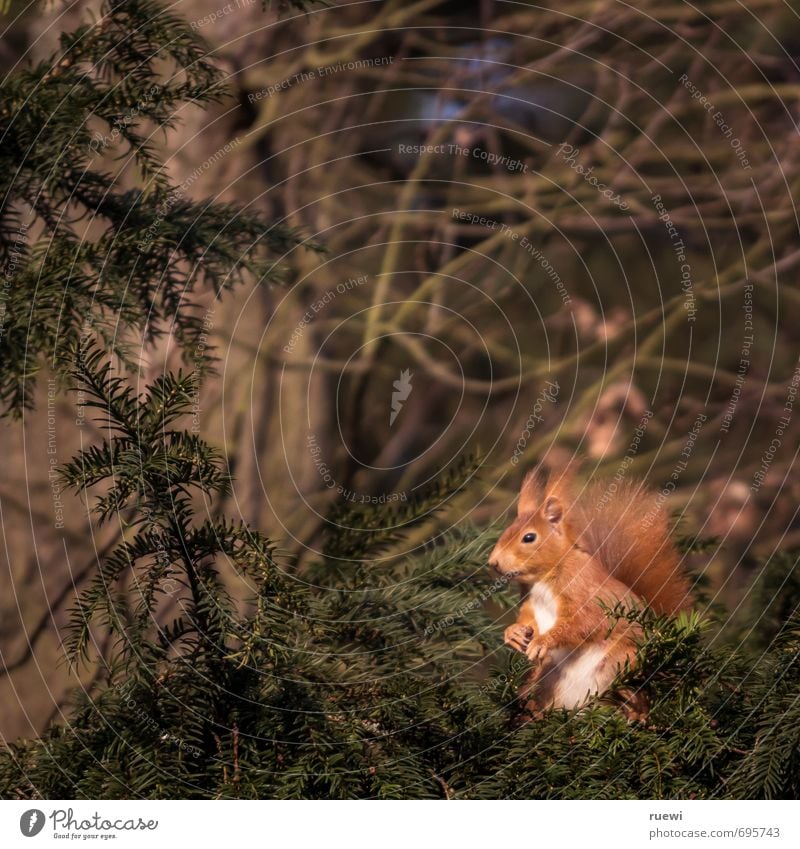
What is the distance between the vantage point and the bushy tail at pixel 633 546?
1.79ft

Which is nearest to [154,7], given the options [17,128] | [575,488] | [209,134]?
[17,128]

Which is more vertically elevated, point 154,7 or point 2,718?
point 154,7

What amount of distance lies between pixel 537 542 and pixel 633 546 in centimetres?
6

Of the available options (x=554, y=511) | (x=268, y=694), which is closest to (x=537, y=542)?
(x=554, y=511)

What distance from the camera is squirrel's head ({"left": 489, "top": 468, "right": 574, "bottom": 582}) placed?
20.8 inches

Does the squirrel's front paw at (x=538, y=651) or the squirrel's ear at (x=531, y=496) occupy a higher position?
the squirrel's ear at (x=531, y=496)

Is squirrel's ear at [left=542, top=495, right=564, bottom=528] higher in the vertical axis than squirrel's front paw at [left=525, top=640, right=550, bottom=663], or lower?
higher

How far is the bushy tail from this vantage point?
1.79 ft

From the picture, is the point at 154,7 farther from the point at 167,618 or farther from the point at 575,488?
the point at 167,618

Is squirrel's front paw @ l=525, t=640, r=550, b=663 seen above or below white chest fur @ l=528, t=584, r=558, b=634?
below

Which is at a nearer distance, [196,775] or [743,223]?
[196,775]

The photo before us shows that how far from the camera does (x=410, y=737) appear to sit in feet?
1.56

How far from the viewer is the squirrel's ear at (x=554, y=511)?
53 cm

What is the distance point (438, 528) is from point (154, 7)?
0.61 m
